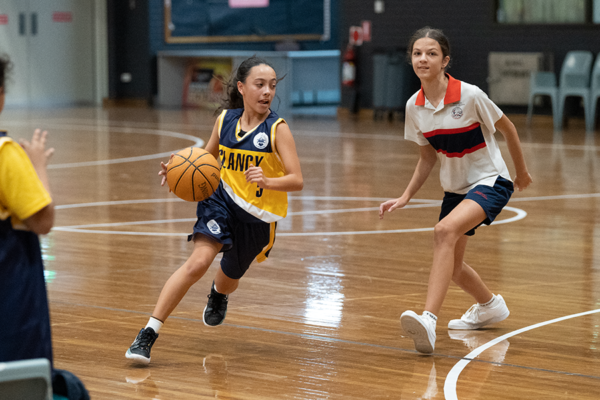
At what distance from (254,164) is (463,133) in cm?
84

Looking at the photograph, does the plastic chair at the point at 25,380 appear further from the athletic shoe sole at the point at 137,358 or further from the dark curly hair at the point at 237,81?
the dark curly hair at the point at 237,81

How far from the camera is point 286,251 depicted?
5387mm

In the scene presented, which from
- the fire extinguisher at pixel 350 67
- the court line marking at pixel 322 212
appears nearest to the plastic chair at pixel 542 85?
the fire extinguisher at pixel 350 67

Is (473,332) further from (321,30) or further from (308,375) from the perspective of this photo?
(321,30)

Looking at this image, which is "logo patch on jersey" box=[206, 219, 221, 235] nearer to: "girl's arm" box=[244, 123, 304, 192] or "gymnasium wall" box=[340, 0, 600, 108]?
"girl's arm" box=[244, 123, 304, 192]

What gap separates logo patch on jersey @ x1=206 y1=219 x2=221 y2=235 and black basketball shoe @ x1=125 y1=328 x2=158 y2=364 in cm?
43

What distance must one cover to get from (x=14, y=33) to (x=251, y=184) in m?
16.7

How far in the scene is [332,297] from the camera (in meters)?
4.29

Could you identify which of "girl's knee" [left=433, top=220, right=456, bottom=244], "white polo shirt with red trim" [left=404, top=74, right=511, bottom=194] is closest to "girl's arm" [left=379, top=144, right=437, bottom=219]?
"white polo shirt with red trim" [left=404, top=74, right=511, bottom=194]

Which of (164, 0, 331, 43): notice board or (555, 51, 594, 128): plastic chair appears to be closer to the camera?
(555, 51, 594, 128): plastic chair

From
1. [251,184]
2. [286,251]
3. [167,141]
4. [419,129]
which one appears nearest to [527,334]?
[419,129]

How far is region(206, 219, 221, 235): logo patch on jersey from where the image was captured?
10.9 feet

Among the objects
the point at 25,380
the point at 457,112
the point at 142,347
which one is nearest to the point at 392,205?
the point at 457,112

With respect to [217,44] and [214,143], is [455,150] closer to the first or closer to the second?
[214,143]
